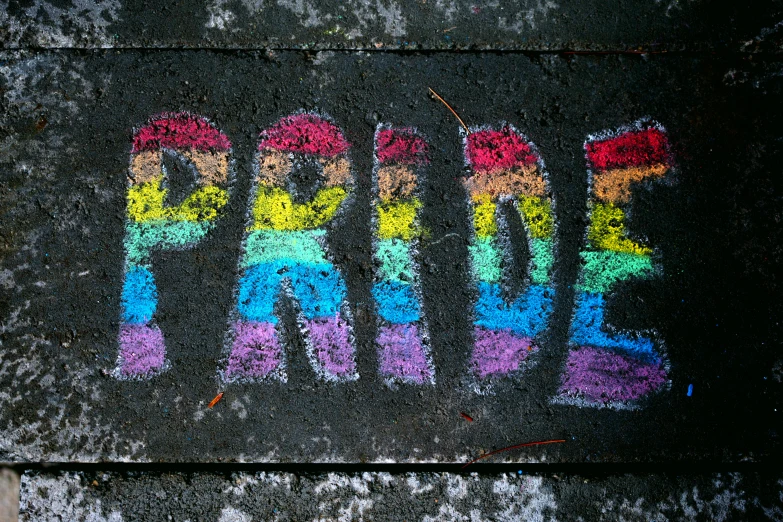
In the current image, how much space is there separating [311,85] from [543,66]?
3.13 ft

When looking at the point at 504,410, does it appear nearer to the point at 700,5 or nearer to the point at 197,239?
the point at 197,239

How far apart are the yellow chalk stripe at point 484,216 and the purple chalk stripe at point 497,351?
0.39 metres

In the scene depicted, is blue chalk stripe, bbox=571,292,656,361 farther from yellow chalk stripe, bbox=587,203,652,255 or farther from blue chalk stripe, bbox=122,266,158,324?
blue chalk stripe, bbox=122,266,158,324

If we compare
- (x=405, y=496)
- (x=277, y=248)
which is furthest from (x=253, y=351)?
(x=405, y=496)

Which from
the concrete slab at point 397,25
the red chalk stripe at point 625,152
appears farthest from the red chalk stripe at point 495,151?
the concrete slab at point 397,25

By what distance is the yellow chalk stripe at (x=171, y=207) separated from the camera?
6.76 feet

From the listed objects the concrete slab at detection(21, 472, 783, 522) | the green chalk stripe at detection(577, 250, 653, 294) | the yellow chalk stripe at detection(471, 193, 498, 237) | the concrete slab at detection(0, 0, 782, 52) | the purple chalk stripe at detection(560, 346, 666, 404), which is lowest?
the concrete slab at detection(21, 472, 783, 522)

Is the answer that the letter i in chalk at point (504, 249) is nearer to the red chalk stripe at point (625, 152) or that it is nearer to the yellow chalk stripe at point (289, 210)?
the red chalk stripe at point (625, 152)

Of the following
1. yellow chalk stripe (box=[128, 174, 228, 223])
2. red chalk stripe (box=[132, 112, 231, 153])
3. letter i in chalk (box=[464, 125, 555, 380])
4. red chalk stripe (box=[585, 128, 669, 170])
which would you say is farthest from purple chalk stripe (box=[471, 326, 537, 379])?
red chalk stripe (box=[132, 112, 231, 153])

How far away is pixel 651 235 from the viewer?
208 cm

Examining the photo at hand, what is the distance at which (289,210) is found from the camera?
6.77 ft

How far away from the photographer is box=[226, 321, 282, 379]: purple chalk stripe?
2.05 meters

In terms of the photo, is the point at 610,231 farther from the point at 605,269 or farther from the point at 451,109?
the point at 451,109

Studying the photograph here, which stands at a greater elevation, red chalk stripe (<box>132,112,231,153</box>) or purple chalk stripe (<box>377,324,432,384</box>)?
red chalk stripe (<box>132,112,231,153</box>)
